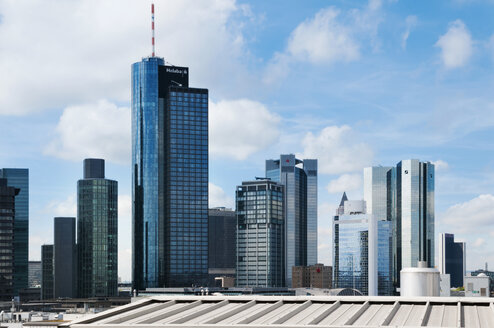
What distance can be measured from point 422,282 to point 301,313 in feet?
31.3

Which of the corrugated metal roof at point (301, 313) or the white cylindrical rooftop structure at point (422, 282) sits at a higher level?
the white cylindrical rooftop structure at point (422, 282)

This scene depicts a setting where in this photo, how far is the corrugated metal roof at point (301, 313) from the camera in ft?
128

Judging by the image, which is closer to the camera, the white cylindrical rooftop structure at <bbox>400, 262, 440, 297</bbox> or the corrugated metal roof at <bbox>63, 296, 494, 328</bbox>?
the corrugated metal roof at <bbox>63, 296, 494, 328</bbox>

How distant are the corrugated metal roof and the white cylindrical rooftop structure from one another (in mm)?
4249

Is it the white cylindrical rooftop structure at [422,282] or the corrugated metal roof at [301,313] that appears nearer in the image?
the corrugated metal roof at [301,313]

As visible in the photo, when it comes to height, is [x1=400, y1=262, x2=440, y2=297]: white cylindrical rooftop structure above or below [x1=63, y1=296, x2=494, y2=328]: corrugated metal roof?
above

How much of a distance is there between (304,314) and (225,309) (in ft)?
14.9

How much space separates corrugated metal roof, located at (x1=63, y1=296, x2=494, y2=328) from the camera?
3897 cm

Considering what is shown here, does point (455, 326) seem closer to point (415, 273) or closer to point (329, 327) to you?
point (329, 327)

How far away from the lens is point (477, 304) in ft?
142

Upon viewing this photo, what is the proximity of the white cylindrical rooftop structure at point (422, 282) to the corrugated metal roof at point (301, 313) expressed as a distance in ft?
13.9

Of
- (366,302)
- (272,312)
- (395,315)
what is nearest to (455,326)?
(395,315)

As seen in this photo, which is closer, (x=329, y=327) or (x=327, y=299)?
(x=329, y=327)

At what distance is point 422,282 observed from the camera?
48188 mm
